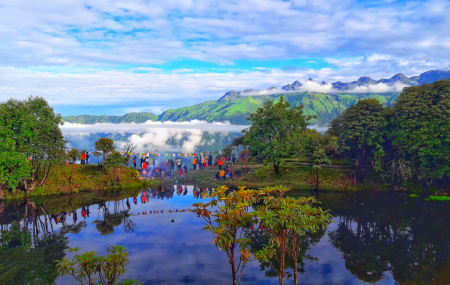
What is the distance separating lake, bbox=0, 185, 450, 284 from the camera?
18672 mm

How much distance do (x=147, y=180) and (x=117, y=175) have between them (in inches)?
237

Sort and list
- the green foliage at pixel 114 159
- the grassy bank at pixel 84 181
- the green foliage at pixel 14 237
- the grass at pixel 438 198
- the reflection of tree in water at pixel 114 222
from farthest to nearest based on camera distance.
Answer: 1. the green foliage at pixel 114 159
2. the grassy bank at pixel 84 181
3. the grass at pixel 438 198
4. the reflection of tree in water at pixel 114 222
5. the green foliage at pixel 14 237

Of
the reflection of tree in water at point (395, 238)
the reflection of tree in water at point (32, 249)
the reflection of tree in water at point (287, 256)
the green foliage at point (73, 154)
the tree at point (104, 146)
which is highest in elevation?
the tree at point (104, 146)

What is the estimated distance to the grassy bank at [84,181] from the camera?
44.9 metres

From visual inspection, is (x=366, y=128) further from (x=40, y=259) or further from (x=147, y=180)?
(x=40, y=259)

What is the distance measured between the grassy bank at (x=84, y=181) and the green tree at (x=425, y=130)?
44.4 meters

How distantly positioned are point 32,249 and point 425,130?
49.9 metres

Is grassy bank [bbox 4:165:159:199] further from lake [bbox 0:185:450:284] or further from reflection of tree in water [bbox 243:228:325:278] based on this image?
reflection of tree in water [bbox 243:228:325:278]

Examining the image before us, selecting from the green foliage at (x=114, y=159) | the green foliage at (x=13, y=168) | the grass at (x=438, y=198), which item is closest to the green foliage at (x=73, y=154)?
the green foliage at (x=114, y=159)

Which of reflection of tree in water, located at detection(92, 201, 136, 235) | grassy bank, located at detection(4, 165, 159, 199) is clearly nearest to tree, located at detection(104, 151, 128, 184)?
grassy bank, located at detection(4, 165, 159, 199)

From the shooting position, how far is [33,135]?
4222 centimetres

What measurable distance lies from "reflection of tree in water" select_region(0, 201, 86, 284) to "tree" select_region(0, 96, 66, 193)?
38.2 feet

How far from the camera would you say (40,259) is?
21.2 meters

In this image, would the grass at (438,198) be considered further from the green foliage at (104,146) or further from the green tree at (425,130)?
the green foliage at (104,146)
